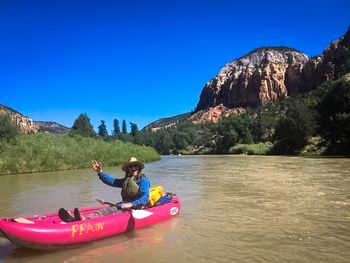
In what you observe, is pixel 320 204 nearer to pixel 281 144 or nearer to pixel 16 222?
pixel 16 222

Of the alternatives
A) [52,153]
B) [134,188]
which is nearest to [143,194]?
[134,188]

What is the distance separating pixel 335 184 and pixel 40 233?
501 inches

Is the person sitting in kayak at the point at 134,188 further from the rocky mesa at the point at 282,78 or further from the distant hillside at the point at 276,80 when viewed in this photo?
the distant hillside at the point at 276,80

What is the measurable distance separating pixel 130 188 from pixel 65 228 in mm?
2160

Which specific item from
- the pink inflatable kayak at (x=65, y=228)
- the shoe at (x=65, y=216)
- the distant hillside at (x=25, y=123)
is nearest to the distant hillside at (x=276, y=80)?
the distant hillside at (x=25, y=123)

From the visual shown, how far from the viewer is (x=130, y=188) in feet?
29.4

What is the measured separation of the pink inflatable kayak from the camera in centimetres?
653

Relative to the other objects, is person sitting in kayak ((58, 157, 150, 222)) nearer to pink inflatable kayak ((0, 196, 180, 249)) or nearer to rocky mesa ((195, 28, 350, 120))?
A: pink inflatable kayak ((0, 196, 180, 249))

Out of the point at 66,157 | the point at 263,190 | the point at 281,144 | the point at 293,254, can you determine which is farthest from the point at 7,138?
the point at 281,144

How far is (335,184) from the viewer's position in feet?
52.6

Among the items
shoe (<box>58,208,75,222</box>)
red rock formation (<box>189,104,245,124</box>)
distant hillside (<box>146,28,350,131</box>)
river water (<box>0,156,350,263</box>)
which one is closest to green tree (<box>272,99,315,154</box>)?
river water (<box>0,156,350,263</box>)

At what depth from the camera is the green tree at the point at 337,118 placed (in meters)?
41.5

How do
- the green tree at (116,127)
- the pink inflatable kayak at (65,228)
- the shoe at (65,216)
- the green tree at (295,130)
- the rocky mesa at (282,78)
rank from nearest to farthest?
the pink inflatable kayak at (65,228) → the shoe at (65,216) → the green tree at (295,130) → the rocky mesa at (282,78) → the green tree at (116,127)

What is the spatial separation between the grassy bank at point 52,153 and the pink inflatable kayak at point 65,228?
1743cm
